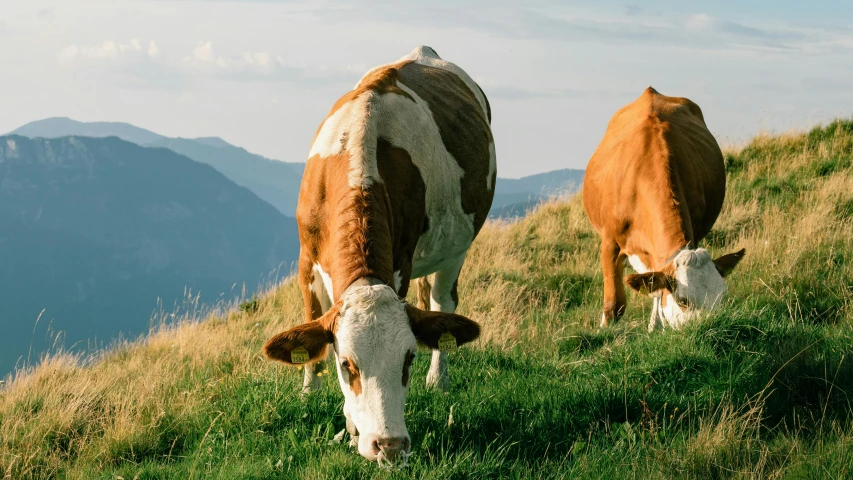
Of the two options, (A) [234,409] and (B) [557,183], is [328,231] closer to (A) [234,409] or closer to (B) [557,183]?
(A) [234,409]

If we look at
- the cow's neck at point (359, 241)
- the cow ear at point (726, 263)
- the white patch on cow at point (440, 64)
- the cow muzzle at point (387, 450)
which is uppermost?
the white patch on cow at point (440, 64)

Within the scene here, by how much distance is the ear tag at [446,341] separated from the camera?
475 cm

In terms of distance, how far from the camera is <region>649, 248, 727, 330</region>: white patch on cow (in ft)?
22.8

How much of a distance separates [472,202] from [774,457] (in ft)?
11.1

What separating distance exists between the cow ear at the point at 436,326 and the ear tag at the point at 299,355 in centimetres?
64

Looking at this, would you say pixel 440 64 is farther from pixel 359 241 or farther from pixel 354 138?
pixel 359 241

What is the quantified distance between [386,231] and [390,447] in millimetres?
1426

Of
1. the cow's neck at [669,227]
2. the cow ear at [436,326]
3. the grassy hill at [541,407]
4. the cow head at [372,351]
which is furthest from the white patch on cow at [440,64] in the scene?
the cow head at [372,351]

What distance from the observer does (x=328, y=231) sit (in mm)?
5297

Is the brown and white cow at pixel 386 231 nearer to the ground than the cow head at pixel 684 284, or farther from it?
farther from it

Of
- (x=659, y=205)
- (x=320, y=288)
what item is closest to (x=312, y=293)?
(x=320, y=288)

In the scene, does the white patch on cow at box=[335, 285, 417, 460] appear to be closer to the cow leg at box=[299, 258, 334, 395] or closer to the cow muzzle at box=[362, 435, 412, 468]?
the cow muzzle at box=[362, 435, 412, 468]

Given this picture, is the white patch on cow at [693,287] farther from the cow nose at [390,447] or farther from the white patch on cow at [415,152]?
the cow nose at [390,447]

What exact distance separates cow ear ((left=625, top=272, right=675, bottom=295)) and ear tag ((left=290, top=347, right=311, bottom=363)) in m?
3.49
